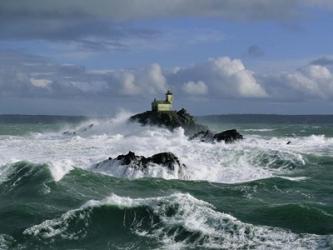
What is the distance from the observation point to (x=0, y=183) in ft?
84.7

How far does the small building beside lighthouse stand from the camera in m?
62.9

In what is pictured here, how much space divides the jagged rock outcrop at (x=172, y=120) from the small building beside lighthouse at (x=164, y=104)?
0.67 m

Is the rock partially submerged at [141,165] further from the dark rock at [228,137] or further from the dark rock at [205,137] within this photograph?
the dark rock at [205,137]

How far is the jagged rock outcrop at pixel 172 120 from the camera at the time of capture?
196 ft

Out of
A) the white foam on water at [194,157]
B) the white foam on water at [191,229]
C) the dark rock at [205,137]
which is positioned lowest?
the white foam on water at [191,229]

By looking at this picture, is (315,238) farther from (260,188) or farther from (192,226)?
(260,188)

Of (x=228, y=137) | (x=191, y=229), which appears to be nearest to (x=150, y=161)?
(x=191, y=229)

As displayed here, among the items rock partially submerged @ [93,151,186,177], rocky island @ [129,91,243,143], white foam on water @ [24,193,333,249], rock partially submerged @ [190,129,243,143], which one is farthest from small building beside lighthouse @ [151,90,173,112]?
white foam on water @ [24,193,333,249]

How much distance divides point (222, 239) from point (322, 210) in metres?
4.95

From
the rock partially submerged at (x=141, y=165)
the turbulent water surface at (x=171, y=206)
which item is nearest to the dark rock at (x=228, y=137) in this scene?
the turbulent water surface at (x=171, y=206)

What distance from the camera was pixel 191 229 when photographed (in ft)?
57.6

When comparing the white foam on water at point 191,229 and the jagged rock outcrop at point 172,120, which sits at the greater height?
the jagged rock outcrop at point 172,120

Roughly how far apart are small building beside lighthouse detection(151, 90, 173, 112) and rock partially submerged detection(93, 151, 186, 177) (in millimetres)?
32202

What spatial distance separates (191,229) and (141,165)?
1228cm
